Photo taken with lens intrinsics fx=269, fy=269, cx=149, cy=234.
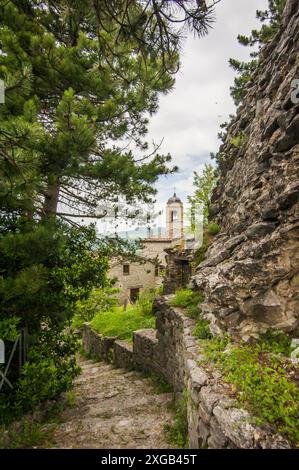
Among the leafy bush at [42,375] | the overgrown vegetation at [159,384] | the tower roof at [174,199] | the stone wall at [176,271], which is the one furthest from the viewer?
the tower roof at [174,199]

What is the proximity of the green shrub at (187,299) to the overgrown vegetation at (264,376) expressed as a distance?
2028 mm

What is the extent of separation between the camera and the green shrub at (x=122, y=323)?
34.0ft

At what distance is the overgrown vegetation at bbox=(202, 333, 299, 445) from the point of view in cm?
241

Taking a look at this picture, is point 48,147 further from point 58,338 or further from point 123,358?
point 123,358

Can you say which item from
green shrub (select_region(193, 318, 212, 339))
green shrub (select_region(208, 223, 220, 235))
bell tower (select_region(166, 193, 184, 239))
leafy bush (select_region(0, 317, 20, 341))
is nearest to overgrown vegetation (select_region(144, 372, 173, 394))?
green shrub (select_region(193, 318, 212, 339))

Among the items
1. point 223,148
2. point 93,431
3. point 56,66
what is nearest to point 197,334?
point 93,431

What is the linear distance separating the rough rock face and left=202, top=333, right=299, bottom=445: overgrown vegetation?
286 millimetres

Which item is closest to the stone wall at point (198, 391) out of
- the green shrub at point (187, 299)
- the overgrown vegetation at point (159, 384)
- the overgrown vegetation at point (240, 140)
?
the overgrown vegetation at point (159, 384)

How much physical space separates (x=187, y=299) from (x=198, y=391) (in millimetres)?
3258

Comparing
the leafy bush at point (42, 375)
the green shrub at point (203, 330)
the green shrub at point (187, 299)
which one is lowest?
the leafy bush at point (42, 375)

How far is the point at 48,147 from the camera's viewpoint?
4.90 meters

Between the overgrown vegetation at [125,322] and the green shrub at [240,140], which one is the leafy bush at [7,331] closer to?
the overgrown vegetation at [125,322]

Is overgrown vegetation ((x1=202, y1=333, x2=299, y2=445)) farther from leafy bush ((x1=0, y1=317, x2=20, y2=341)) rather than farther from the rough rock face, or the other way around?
leafy bush ((x1=0, y1=317, x2=20, y2=341))

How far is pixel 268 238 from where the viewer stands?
13.3 feet
